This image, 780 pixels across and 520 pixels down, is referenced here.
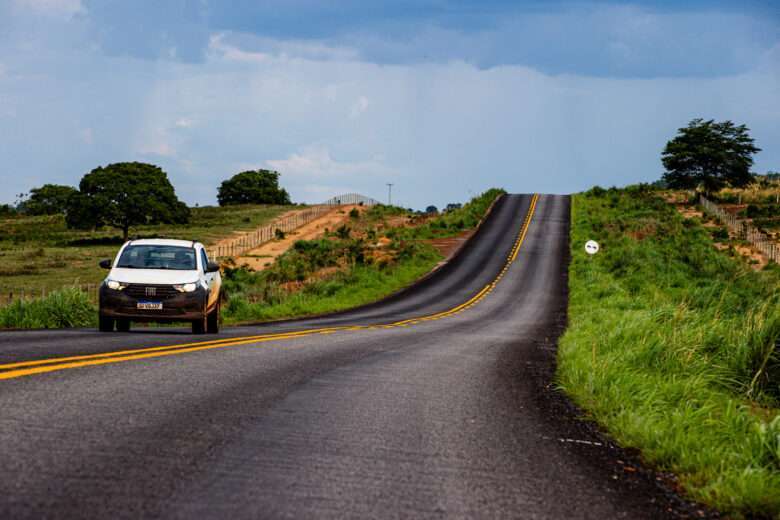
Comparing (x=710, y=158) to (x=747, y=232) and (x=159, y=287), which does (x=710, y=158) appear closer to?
(x=747, y=232)

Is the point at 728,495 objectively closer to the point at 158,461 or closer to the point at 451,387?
the point at 158,461

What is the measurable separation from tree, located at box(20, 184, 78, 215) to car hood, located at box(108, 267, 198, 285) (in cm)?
12526

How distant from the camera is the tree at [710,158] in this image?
84.3 m

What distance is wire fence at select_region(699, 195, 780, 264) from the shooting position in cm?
5672

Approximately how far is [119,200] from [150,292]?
6670 cm

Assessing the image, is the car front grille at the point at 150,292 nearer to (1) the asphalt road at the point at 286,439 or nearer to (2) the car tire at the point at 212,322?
(2) the car tire at the point at 212,322

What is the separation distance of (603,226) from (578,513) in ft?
220

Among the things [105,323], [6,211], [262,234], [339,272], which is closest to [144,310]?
[105,323]

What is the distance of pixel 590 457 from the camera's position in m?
5.80

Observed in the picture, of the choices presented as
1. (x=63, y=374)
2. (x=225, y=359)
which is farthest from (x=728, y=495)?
(x=225, y=359)

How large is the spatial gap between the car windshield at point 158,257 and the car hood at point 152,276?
28 cm

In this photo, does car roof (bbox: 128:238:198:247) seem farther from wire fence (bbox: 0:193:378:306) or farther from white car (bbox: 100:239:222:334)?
wire fence (bbox: 0:193:378:306)

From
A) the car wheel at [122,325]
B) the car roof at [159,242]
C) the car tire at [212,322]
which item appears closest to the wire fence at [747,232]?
the car tire at [212,322]

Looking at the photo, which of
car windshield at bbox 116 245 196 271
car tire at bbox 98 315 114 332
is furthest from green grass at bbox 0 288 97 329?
car windshield at bbox 116 245 196 271
